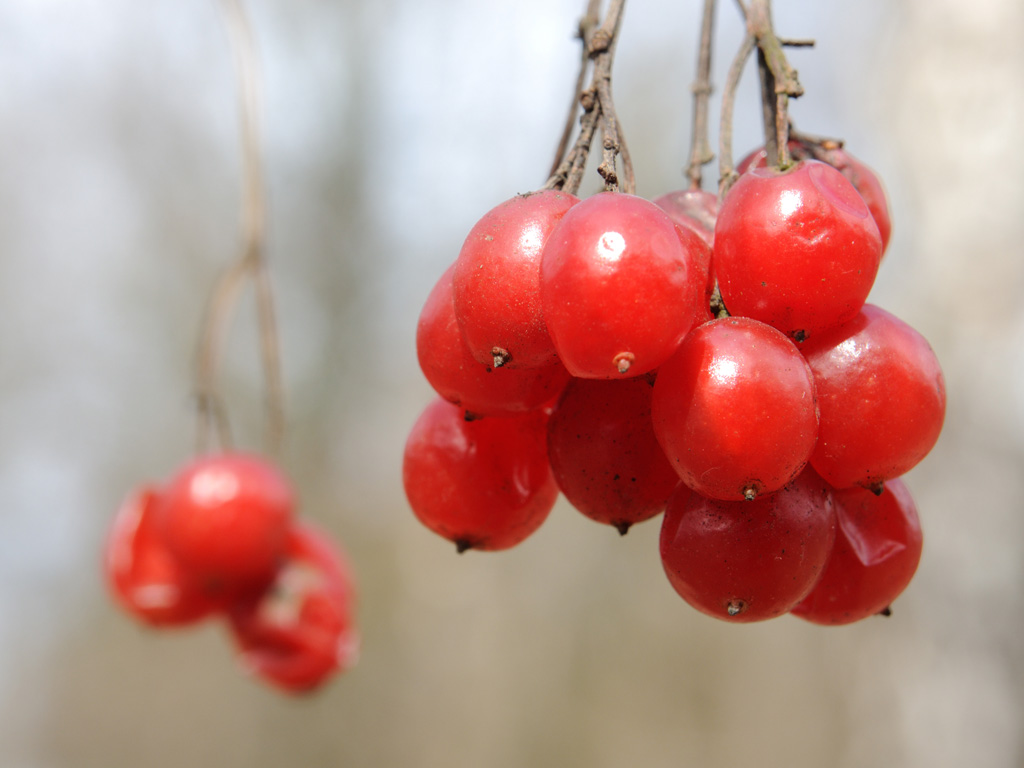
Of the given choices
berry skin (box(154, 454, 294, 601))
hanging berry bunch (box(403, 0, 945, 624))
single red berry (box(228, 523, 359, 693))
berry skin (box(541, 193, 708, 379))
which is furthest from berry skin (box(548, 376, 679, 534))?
single red berry (box(228, 523, 359, 693))

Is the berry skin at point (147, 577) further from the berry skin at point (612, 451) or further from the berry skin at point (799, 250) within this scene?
the berry skin at point (799, 250)

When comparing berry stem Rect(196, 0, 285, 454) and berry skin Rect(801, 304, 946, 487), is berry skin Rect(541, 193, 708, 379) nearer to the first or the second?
berry skin Rect(801, 304, 946, 487)

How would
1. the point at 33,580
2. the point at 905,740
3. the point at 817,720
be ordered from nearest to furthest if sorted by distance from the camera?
the point at 905,740
the point at 817,720
the point at 33,580

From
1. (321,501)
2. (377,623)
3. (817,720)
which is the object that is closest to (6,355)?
(321,501)

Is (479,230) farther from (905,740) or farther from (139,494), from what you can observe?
(905,740)

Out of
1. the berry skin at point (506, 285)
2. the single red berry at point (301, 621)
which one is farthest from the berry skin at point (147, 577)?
the berry skin at point (506, 285)
